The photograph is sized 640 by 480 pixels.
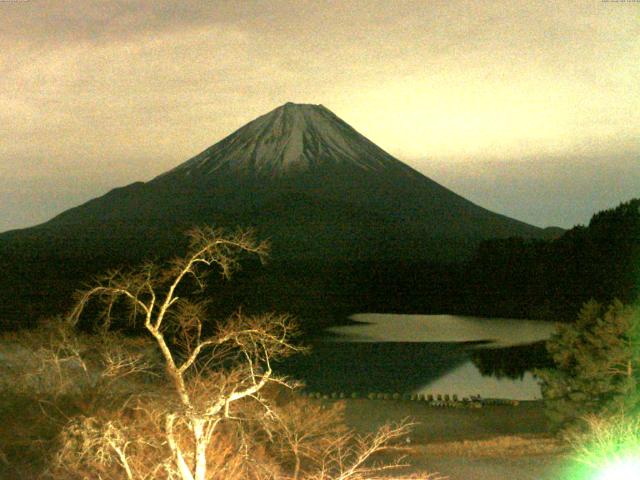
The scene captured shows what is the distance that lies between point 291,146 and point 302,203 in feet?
33.3

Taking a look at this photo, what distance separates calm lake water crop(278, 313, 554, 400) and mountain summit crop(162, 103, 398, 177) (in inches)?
2225

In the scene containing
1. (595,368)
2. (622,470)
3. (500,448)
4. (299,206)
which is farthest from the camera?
(299,206)

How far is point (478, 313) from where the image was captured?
47.6m

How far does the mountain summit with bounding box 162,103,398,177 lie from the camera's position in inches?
3740

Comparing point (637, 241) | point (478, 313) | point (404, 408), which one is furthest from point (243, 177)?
point (404, 408)

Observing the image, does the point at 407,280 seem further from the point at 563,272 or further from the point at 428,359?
the point at 428,359

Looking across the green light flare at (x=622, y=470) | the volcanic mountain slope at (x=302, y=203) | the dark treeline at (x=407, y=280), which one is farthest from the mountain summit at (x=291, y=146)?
the green light flare at (x=622, y=470)

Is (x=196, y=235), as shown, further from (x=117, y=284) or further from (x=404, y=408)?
(x=404, y=408)

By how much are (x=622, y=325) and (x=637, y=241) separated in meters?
33.9

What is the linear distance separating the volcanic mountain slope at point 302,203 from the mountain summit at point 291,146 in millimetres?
126

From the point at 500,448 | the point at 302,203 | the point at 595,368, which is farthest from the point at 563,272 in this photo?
the point at 302,203

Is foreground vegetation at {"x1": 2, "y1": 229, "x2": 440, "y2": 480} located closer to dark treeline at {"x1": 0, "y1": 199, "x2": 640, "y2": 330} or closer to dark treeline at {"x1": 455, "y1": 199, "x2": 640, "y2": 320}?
dark treeline at {"x1": 0, "y1": 199, "x2": 640, "y2": 330}

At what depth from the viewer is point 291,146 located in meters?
96.3

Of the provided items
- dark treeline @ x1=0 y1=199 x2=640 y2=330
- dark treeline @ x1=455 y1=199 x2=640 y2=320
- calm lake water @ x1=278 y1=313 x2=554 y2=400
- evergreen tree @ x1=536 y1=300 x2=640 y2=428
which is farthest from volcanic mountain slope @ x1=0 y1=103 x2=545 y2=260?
evergreen tree @ x1=536 y1=300 x2=640 y2=428
